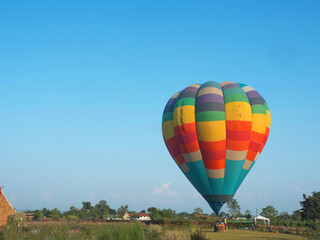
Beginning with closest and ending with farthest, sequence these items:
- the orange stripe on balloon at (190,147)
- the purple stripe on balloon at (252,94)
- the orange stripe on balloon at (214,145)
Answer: the orange stripe on balloon at (214,145)
the orange stripe on balloon at (190,147)
the purple stripe on balloon at (252,94)

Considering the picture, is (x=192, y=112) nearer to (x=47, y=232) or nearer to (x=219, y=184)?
(x=219, y=184)

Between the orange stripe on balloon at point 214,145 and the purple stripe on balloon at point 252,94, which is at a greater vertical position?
the purple stripe on balloon at point 252,94

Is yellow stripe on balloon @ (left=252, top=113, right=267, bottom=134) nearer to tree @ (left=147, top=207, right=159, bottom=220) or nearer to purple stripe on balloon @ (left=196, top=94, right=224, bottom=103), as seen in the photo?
purple stripe on balloon @ (left=196, top=94, right=224, bottom=103)

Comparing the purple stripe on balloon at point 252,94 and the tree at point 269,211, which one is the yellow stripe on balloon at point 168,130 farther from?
the tree at point 269,211

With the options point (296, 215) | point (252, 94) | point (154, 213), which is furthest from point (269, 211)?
point (252, 94)

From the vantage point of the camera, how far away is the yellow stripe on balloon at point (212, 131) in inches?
1460

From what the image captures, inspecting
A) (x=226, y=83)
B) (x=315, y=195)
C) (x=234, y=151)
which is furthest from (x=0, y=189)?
(x=315, y=195)

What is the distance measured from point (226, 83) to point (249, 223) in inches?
1076

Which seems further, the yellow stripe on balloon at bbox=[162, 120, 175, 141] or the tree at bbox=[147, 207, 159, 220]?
the tree at bbox=[147, 207, 159, 220]

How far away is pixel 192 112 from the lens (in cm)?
3850

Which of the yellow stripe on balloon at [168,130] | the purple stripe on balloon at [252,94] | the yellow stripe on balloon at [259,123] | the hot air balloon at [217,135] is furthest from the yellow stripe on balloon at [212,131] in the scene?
the purple stripe on balloon at [252,94]

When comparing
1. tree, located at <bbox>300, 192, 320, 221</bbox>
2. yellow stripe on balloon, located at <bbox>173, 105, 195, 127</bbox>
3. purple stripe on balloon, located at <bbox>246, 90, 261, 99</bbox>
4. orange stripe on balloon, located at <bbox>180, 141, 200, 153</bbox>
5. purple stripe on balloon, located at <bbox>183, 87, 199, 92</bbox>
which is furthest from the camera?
tree, located at <bbox>300, 192, 320, 221</bbox>

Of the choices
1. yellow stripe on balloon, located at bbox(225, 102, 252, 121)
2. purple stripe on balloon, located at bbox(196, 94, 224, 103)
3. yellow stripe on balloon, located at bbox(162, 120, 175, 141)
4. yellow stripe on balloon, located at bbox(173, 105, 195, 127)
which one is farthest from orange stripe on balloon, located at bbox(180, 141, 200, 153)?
purple stripe on balloon, located at bbox(196, 94, 224, 103)

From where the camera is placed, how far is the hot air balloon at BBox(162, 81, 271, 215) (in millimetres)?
37406
